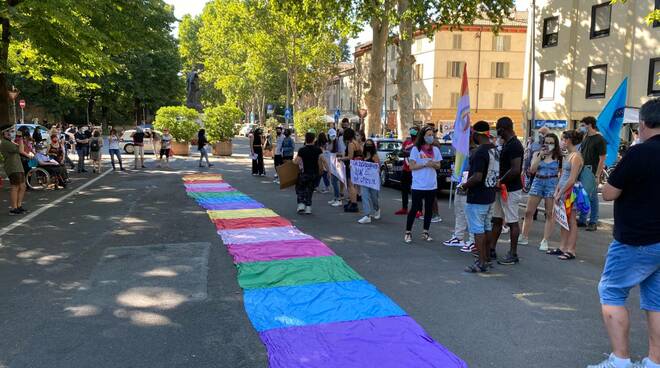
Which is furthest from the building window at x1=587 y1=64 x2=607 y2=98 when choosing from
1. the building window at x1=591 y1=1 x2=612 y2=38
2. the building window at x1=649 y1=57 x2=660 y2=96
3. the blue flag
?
the blue flag

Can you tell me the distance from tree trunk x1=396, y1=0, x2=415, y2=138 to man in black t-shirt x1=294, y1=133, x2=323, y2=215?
14.1 m

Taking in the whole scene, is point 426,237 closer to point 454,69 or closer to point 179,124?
point 179,124

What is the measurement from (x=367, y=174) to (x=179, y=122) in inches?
793

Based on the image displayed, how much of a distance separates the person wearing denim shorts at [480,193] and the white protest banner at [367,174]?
12.0ft

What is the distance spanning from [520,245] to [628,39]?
22051 millimetres

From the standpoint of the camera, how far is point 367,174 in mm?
10305

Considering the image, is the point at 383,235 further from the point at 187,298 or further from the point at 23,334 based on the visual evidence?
the point at 23,334

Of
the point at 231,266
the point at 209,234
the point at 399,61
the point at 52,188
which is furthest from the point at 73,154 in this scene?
the point at 231,266

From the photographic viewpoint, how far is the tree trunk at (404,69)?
2388 centimetres

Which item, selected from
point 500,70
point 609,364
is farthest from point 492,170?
point 500,70

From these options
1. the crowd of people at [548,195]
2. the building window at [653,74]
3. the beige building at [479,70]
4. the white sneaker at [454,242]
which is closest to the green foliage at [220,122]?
the crowd of people at [548,195]

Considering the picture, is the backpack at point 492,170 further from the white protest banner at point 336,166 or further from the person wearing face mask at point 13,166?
the person wearing face mask at point 13,166

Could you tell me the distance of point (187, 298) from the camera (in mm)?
5473

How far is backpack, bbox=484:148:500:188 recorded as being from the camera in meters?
6.53
